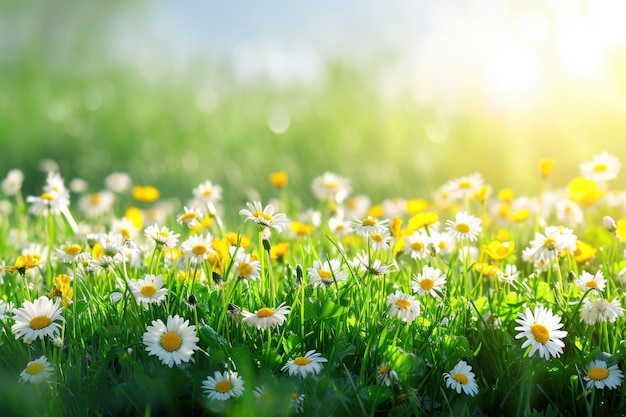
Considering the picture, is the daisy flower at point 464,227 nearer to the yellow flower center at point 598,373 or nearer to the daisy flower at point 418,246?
the daisy flower at point 418,246

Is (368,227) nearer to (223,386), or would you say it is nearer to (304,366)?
(304,366)

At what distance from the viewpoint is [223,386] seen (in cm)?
195

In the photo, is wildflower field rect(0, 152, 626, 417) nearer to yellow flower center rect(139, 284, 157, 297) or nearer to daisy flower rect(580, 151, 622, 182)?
yellow flower center rect(139, 284, 157, 297)

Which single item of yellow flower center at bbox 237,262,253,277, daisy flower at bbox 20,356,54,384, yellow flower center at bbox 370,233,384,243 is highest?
yellow flower center at bbox 370,233,384,243

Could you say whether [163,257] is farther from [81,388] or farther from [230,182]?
[230,182]

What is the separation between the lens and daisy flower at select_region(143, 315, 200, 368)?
194cm

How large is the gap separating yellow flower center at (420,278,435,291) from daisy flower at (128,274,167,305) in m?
0.78

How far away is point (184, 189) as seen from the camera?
618 cm

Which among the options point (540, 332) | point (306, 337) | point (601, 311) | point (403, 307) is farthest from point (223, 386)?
point (601, 311)

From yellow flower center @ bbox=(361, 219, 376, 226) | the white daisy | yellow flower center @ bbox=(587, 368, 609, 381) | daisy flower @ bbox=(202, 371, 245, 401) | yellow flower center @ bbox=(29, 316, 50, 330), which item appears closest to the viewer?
daisy flower @ bbox=(202, 371, 245, 401)

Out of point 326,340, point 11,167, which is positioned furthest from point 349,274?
point 11,167

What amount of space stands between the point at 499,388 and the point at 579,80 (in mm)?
5838

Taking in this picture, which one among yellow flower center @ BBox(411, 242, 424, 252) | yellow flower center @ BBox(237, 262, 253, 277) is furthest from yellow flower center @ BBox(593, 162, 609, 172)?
yellow flower center @ BBox(237, 262, 253, 277)

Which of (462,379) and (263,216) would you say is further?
(263,216)
